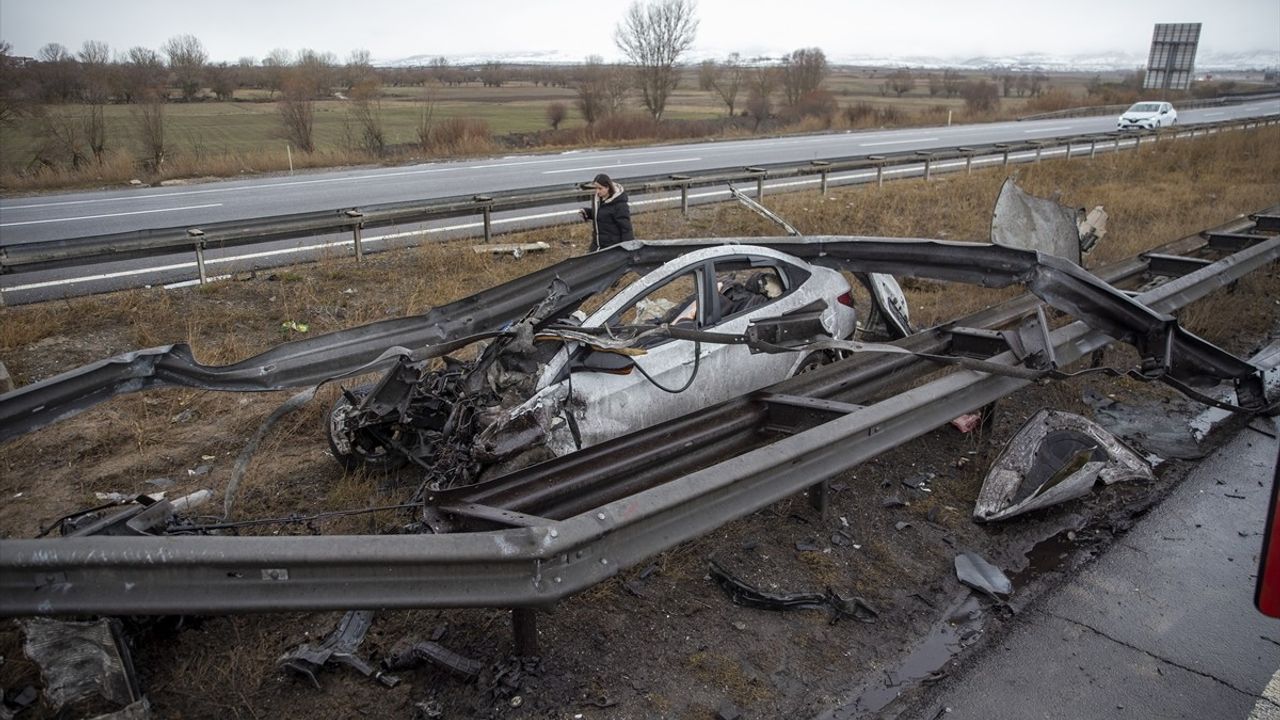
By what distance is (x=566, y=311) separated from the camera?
6684 millimetres

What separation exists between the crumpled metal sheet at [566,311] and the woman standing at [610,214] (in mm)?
3189

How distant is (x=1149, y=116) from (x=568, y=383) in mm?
39771

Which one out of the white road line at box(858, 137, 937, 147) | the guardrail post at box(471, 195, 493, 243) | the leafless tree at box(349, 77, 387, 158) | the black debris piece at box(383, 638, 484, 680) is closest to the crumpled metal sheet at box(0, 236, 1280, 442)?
the black debris piece at box(383, 638, 484, 680)

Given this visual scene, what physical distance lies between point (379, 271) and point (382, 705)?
8467 millimetres

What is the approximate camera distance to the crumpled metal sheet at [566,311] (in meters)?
5.03

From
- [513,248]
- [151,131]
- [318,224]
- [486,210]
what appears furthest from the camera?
[151,131]

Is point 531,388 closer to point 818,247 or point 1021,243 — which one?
point 818,247

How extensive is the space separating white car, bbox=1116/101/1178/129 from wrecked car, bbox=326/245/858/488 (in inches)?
1437

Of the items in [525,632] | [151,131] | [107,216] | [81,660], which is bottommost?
[525,632]

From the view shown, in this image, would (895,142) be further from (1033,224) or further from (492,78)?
(492,78)

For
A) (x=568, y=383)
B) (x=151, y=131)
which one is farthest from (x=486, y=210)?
(x=151, y=131)

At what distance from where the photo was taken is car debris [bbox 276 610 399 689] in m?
4.11

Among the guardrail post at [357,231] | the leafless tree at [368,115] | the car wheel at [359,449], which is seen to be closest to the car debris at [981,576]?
the car wheel at [359,449]

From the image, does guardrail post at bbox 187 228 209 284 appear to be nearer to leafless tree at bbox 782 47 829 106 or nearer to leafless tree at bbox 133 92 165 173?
leafless tree at bbox 133 92 165 173
